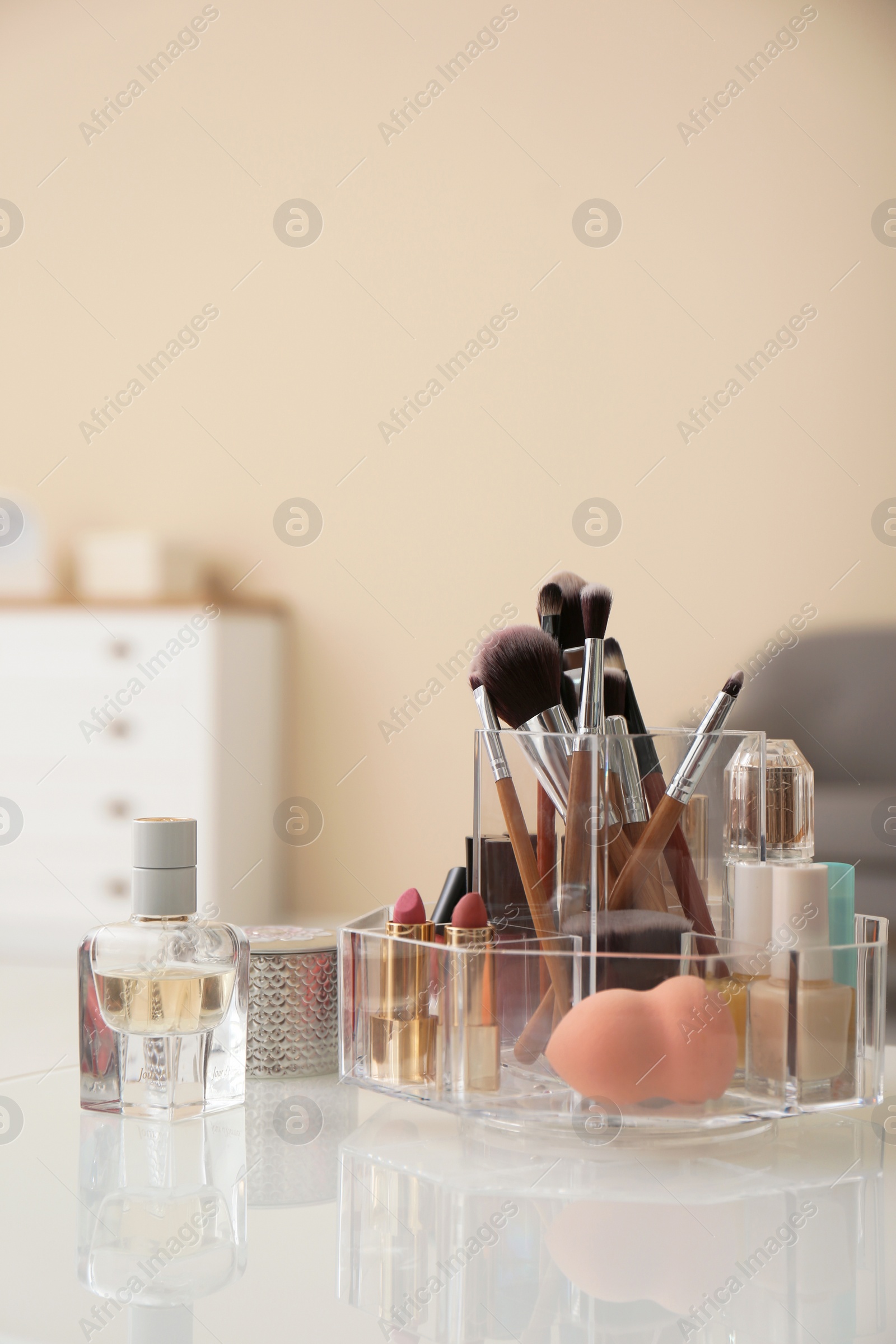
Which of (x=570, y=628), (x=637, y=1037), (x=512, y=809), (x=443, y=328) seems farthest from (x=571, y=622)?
(x=443, y=328)

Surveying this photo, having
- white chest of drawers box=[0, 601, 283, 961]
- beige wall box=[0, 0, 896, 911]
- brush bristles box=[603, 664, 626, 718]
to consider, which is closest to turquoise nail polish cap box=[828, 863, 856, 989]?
brush bristles box=[603, 664, 626, 718]

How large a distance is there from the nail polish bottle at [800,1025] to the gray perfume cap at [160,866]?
0.86 ft

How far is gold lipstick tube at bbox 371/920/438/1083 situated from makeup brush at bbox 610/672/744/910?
9 centimetres

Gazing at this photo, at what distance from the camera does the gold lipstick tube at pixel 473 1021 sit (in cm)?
48

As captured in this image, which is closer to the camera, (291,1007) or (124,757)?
(291,1007)

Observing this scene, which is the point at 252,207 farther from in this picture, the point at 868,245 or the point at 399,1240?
the point at 399,1240

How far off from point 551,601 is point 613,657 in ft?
0.14

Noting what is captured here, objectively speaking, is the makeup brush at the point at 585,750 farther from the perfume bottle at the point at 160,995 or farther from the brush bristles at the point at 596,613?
the perfume bottle at the point at 160,995

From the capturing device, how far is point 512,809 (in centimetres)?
52

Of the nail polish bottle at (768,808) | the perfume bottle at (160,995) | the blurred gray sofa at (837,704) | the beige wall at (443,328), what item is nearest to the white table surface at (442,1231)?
the perfume bottle at (160,995)

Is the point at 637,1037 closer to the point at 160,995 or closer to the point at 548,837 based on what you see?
the point at 548,837

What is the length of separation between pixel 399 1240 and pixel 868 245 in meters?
1.31

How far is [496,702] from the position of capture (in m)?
0.54

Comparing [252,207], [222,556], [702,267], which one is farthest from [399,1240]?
[252,207]
